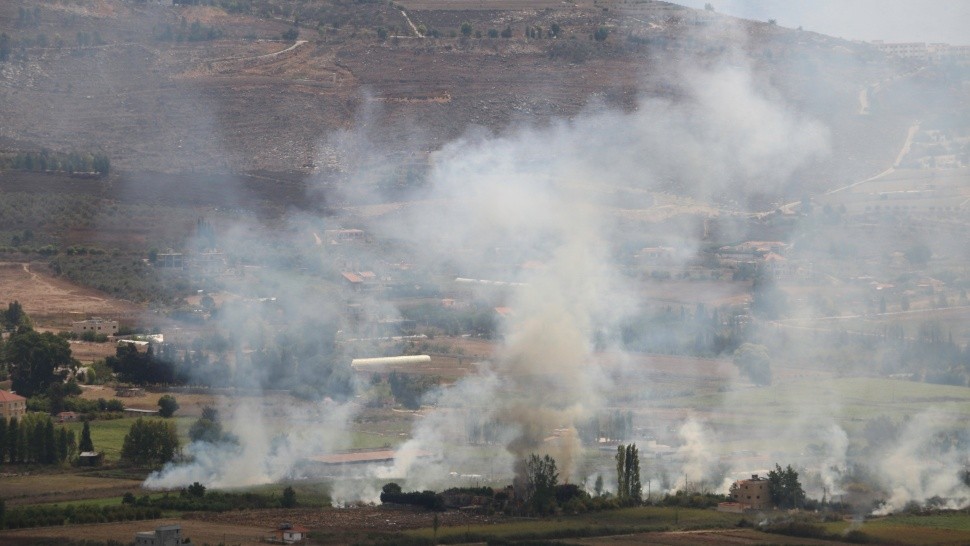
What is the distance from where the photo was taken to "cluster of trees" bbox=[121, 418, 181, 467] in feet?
208

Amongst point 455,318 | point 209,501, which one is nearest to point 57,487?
point 209,501

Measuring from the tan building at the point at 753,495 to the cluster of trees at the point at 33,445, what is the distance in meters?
19.5

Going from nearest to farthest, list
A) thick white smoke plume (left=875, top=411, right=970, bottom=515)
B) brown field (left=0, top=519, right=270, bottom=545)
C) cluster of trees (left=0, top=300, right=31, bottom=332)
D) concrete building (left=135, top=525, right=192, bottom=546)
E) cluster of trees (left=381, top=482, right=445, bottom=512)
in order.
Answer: concrete building (left=135, top=525, right=192, bottom=546), brown field (left=0, top=519, right=270, bottom=545), cluster of trees (left=381, top=482, right=445, bottom=512), thick white smoke plume (left=875, top=411, right=970, bottom=515), cluster of trees (left=0, top=300, right=31, bottom=332)

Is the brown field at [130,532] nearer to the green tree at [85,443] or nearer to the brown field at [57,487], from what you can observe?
the brown field at [57,487]

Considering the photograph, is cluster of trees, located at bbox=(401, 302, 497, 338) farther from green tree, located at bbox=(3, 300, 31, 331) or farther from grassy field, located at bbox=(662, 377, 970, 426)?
green tree, located at bbox=(3, 300, 31, 331)

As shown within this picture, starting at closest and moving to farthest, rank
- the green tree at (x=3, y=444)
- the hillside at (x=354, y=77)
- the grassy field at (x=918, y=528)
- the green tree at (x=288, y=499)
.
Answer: the grassy field at (x=918, y=528) < the green tree at (x=288, y=499) < the green tree at (x=3, y=444) < the hillside at (x=354, y=77)

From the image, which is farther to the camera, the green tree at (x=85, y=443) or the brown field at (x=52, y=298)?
the brown field at (x=52, y=298)

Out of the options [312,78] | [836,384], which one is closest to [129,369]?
[836,384]

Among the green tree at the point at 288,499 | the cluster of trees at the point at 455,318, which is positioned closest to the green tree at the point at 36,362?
the cluster of trees at the point at 455,318

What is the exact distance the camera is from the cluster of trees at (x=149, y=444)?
2495 inches

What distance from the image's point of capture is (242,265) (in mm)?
90062

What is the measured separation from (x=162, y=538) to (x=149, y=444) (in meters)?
14.2

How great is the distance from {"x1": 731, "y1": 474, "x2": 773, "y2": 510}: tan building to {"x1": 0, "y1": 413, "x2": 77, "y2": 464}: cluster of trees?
19.5m

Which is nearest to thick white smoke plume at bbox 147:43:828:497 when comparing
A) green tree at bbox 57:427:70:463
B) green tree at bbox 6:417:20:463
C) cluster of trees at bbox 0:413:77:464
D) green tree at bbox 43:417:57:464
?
green tree at bbox 57:427:70:463
